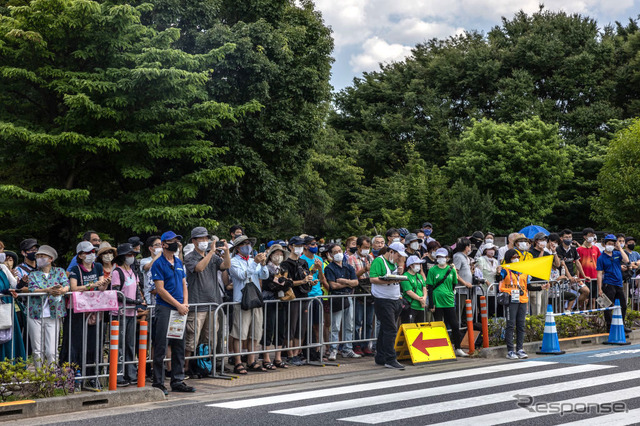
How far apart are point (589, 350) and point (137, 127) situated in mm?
16303

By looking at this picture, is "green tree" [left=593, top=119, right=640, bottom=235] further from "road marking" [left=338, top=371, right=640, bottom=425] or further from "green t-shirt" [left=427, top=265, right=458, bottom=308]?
"road marking" [left=338, top=371, right=640, bottom=425]

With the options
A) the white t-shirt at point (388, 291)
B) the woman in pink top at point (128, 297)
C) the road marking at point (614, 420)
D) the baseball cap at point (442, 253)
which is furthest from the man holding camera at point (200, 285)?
the road marking at point (614, 420)

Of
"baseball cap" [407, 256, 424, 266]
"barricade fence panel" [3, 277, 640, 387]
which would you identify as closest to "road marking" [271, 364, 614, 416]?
"baseball cap" [407, 256, 424, 266]

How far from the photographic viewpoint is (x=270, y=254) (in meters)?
12.6

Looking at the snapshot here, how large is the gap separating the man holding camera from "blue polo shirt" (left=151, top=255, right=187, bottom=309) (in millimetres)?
893

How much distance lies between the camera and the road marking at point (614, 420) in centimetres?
801

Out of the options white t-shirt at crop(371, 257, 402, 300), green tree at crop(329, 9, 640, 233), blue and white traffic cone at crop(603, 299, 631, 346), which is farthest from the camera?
green tree at crop(329, 9, 640, 233)

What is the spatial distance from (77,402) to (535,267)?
8565mm

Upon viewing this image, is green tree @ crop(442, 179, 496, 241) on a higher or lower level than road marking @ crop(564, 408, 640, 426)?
higher

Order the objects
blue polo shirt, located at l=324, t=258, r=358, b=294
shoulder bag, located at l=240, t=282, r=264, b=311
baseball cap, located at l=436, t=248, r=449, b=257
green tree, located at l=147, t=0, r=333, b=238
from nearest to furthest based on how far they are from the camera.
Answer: shoulder bag, located at l=240, t=282, r=264, b=311, baseball cap, located at l=436, t=248, r=449, b=257, blue polo shirt, located at l=324, t=258, r=358, b=294, green tree, located at l=147, t=0, r=333, b=238

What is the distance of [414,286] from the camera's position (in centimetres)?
1313

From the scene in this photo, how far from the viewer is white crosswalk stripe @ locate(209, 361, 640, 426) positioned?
27.5 ft

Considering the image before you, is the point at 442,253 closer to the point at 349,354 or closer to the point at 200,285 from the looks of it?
the point at 349,354

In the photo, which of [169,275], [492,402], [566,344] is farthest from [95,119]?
[492,402]
